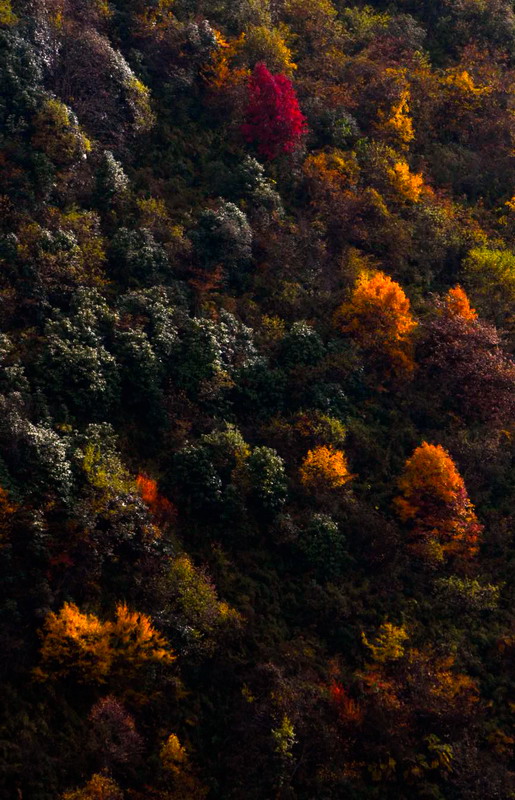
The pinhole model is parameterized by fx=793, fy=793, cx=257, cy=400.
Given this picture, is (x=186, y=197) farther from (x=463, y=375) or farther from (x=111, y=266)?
(x=463, y=375)

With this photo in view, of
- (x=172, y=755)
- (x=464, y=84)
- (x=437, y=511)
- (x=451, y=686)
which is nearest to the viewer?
(x=172, y=755)

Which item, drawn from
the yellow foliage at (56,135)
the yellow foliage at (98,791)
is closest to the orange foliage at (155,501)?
the yellow foliage at (98,791)

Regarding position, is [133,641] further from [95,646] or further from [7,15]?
[7,15]

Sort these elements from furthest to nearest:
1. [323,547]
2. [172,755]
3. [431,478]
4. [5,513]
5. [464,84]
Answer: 1. [464,84]
2. [431,478]
3. [323,547]
4. [5,513]
5. [172,755]

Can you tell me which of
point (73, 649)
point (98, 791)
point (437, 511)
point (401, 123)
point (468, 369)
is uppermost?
point (401, 123)

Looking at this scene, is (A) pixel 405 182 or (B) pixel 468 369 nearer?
(B) pixel 468 369

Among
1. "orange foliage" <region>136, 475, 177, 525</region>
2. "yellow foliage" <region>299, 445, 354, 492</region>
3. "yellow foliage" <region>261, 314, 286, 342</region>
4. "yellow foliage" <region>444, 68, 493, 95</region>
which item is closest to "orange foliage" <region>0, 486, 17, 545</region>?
"orange foliage" <region>136, 475, 177, 525</region>

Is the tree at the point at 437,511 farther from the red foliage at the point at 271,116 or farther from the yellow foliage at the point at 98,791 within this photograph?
the red foliage at the point at 271,116

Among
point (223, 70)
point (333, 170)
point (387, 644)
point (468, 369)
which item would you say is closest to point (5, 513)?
point (387, 644)
